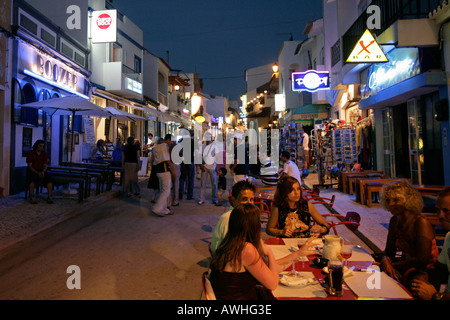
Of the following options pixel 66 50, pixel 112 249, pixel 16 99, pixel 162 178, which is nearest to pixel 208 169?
pixel 162 178

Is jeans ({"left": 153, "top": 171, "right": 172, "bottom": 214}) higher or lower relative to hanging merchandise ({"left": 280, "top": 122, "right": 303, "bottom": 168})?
lower

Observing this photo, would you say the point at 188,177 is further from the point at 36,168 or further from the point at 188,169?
the point at 36,168

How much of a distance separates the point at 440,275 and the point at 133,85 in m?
20.4

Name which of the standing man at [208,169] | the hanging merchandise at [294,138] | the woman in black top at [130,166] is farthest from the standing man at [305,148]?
the woman in black top at [130,166]

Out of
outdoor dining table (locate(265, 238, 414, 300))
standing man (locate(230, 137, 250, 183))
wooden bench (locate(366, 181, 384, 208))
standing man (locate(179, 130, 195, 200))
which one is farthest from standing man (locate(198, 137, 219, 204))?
outdoor dining table (locate(265, 238, 414, 300))

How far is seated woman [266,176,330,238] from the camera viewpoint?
4180 mm

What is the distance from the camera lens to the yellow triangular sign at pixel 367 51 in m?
10.2

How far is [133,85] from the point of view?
69.3 ft

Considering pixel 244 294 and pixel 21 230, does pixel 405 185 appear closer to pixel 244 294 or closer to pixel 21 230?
pixel 244 294

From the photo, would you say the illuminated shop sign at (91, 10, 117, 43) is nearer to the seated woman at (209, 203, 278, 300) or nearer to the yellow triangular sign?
the yellow triangular sign

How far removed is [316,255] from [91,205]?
26.2ft

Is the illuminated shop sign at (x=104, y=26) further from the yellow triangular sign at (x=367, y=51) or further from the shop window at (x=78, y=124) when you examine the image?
the yellow triangular sign at (x=367, y=51)

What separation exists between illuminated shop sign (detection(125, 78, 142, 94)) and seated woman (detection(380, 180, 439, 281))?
62.5 feet
